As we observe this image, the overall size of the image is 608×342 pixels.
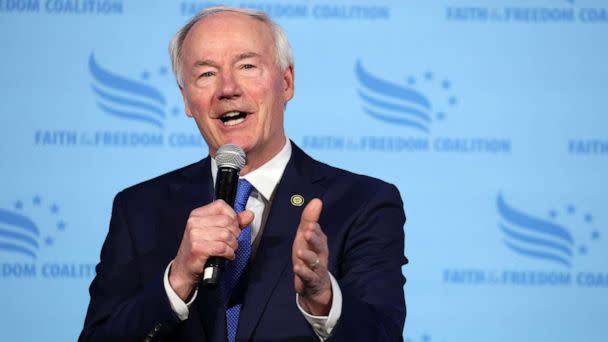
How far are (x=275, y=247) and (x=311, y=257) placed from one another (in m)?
0.49

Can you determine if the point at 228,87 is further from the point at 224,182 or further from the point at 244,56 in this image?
the point at 224,182

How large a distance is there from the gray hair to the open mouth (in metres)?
0.20

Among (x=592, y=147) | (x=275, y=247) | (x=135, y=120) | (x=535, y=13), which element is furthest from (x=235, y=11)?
(x=592, y=147)

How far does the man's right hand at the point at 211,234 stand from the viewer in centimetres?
169

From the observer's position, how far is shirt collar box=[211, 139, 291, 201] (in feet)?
7.47

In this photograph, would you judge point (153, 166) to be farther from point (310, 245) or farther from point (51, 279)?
point (310, 245)

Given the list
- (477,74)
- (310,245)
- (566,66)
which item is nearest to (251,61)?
(310,245)

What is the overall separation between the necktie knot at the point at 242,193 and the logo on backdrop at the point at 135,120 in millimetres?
1645

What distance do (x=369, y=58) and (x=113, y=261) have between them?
1.98m

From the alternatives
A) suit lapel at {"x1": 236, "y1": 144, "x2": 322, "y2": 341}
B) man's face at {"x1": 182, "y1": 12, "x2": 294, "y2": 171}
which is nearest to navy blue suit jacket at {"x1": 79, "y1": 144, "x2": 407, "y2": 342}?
suit lapel at {"x1": 236, "y1": 144, "x2": 322, "y2": 341}

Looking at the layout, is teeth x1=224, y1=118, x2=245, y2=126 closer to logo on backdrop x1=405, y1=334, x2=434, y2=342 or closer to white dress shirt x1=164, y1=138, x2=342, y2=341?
white dress shirt x1=164, y1=138, x2=342, y2=341

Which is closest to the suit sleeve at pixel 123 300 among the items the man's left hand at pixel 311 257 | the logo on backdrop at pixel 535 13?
the man's left hand at pixel 311 257

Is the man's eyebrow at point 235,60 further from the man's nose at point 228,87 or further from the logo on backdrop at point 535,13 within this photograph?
the logo on backdrop at point 535,13

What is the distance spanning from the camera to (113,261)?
2191mm
